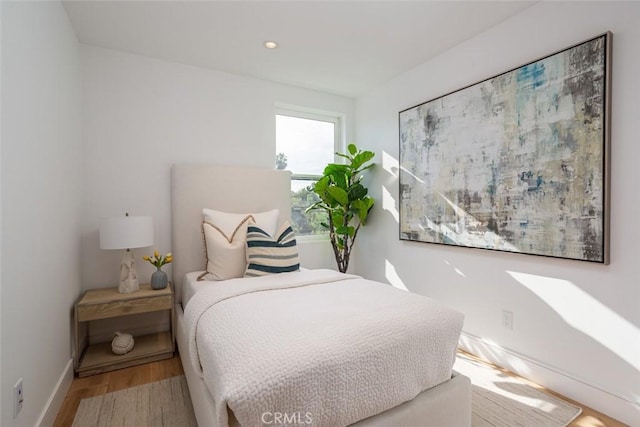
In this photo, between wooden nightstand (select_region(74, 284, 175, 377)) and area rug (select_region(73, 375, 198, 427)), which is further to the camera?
wooden nightstand (select_region(74, 284, 175, 377))

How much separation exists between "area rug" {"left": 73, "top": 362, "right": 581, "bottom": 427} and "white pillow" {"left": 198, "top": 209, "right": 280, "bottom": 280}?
0.80 meters

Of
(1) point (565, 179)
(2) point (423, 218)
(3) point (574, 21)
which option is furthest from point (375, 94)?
(1) point (565, 179)

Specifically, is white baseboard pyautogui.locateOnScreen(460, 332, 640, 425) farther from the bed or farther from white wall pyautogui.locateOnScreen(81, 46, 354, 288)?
white wall pyautogui.locateOnScreen(81, 46, 354, 288)

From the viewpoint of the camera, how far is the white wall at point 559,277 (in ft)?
5.64

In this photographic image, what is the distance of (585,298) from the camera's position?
190 cm

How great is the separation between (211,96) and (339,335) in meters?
2.72

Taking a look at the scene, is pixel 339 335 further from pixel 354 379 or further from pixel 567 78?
pixel 567 78

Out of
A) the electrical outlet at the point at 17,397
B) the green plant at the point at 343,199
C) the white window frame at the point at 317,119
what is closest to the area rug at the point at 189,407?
the electrical outlet at the point at 17,397

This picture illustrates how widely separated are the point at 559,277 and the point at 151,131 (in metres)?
3.37

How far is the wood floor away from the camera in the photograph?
174cm

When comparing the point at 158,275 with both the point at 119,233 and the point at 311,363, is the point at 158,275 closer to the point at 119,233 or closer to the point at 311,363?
the point at 119,233

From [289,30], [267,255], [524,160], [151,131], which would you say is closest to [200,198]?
[151,131]

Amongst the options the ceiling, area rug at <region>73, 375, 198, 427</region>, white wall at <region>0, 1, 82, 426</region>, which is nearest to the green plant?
the ceiling

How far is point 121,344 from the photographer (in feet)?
7.90
